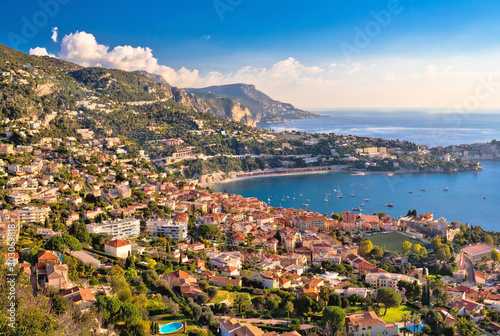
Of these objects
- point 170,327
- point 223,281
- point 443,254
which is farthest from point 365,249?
point 170,327

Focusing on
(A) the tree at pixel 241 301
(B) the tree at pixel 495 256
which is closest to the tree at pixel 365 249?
(B) the tree at pixel 495 256

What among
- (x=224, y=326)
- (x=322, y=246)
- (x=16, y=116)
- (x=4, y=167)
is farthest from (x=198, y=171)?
(x=224, y=326)

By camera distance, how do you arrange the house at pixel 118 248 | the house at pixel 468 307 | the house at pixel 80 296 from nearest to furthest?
the house at pixel 80 296 < the house at pixel 468 307 < the house at pixel 118 248

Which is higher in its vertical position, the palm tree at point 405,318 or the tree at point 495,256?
the palm tree at point 405,318

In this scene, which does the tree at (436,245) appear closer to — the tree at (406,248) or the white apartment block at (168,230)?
the tree at (406,248)

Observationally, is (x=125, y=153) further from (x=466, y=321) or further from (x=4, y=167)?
(x=466, y=321)

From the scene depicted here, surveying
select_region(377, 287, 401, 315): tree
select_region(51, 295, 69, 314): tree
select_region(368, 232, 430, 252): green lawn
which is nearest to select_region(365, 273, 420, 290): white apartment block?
select_region(377, 287, 401, 315): tree

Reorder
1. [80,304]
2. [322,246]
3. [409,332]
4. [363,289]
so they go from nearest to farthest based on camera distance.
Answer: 1. [80,304]
2. [409,332]
3. [363,289]
4. [322,246]
